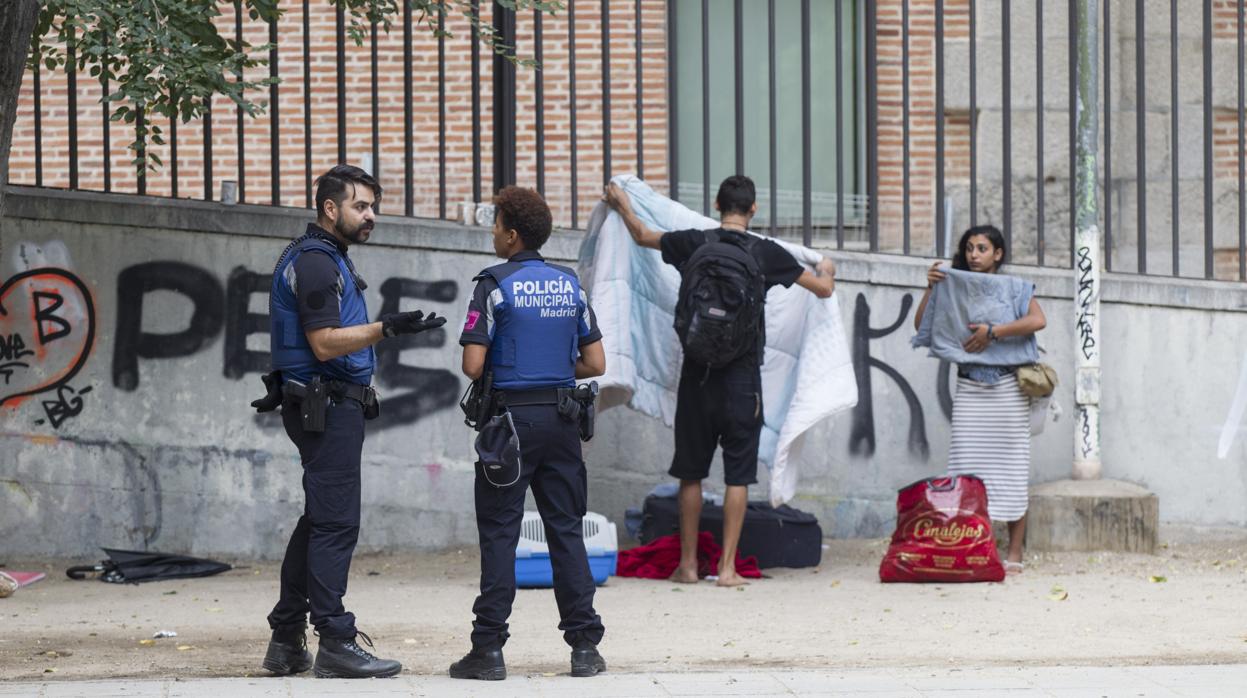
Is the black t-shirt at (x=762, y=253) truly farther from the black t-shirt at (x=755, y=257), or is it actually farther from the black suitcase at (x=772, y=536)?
the black suitcase at (x=772, y=536)

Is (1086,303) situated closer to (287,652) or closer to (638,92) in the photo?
(638,92)

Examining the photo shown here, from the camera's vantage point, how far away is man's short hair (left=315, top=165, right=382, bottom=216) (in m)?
5.68

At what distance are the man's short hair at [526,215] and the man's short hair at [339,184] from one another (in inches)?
17.9

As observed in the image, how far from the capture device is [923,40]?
11.5 meters

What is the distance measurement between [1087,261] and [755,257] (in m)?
2.10

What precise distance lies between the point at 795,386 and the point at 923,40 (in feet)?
12.7

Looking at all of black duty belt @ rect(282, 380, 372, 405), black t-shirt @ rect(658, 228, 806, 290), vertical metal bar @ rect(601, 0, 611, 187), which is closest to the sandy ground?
black duty belt @ rect(282, 380, 372, 405)

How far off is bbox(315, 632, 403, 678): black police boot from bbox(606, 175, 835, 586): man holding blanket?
2.77m

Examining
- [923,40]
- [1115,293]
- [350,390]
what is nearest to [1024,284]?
[1115,293]

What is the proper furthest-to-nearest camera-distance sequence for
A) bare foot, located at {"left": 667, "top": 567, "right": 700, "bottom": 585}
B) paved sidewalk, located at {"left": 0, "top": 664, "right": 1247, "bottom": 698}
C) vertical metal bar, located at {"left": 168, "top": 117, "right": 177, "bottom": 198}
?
vertical metal bar, located at {"left": 168, "top": 117, "right": 177, "bottom": 198} < bare foot, located at {"left": 667, "top": 567, "right": 700, "bottom": 585} < paved sidewalk, located at {"left": 0, "top": 664, "right": 1247, "bottom": 698}

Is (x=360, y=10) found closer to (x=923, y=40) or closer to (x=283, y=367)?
(x=283, y=367)

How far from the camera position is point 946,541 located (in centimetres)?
805

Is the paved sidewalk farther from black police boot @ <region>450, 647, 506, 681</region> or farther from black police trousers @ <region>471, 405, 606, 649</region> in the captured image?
black police trousers @ <region>471, 405, 606, 649</region>

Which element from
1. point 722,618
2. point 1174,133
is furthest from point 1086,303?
point 722,618
